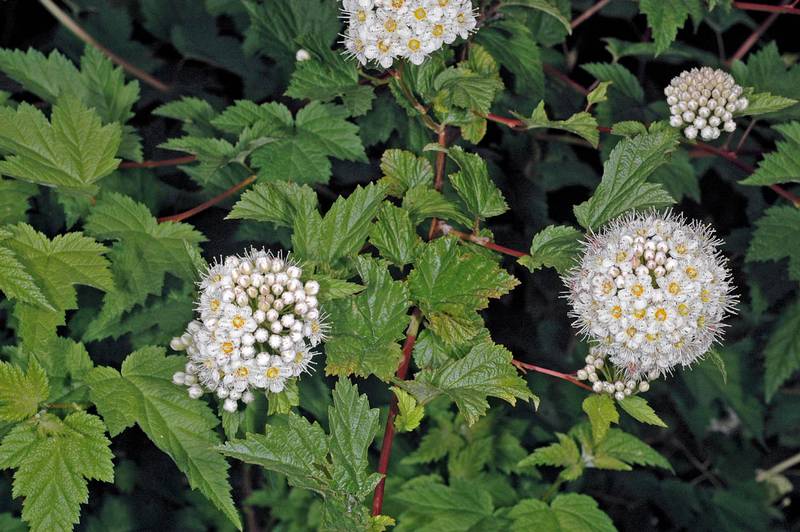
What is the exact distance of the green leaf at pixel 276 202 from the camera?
8.32 ft

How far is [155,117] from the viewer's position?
3912 mm

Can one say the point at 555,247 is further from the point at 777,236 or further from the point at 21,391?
the point at 21,391

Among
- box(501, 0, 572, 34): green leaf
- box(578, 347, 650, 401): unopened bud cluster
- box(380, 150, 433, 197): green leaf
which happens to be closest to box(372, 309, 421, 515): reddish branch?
box(380, 150, 433, 197): green leaf

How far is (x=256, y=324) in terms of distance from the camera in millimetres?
2193

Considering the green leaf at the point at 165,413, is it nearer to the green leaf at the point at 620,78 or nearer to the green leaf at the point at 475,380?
the green leaf at the point at 475,380

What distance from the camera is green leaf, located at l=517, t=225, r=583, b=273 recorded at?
2.54 m

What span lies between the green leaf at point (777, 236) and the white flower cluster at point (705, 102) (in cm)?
47

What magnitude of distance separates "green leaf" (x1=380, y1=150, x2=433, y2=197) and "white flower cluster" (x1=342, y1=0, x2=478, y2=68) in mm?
309

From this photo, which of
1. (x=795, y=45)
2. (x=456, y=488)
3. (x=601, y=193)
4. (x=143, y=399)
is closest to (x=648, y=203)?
(x=601, y=193)

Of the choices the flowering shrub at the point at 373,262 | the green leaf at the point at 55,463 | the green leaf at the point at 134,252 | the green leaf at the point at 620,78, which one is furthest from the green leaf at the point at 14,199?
the green leaf at the point at 620,78

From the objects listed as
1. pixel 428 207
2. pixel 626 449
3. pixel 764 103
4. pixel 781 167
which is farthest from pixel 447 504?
pixel 764 103

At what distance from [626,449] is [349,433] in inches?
50.9

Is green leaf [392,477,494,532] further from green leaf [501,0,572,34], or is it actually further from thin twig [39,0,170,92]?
thin twig [39,0,170,92]

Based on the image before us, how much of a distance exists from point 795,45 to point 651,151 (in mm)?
2077
